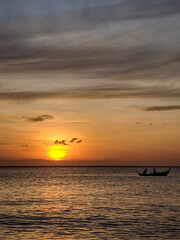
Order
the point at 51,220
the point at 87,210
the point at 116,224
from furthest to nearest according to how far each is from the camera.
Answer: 1. the point at 87,210
2. the point at 51,220
3. the point at 116,224

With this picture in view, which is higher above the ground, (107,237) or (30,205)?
(30,205)

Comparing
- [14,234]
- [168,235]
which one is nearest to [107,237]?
[168,235]

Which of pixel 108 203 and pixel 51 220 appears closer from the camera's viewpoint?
pixel 51 220

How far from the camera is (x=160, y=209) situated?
4638cm

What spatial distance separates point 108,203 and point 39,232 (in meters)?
21.4

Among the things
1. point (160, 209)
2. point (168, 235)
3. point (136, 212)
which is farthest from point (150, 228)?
point (160, 209)

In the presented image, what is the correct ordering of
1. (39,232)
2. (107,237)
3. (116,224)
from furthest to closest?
1. (116,224)
2. (39,232)
3. (107,237)

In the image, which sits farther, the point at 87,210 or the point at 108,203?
the point at 108,203

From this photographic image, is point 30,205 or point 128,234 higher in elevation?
point 30,205

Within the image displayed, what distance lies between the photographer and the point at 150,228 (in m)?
34.0

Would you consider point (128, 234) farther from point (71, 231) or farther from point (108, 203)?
point (108, 203)

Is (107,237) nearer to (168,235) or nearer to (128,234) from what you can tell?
(128,234)

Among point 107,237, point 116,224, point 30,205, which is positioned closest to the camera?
point 107,237

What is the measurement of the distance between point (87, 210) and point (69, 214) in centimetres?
342
